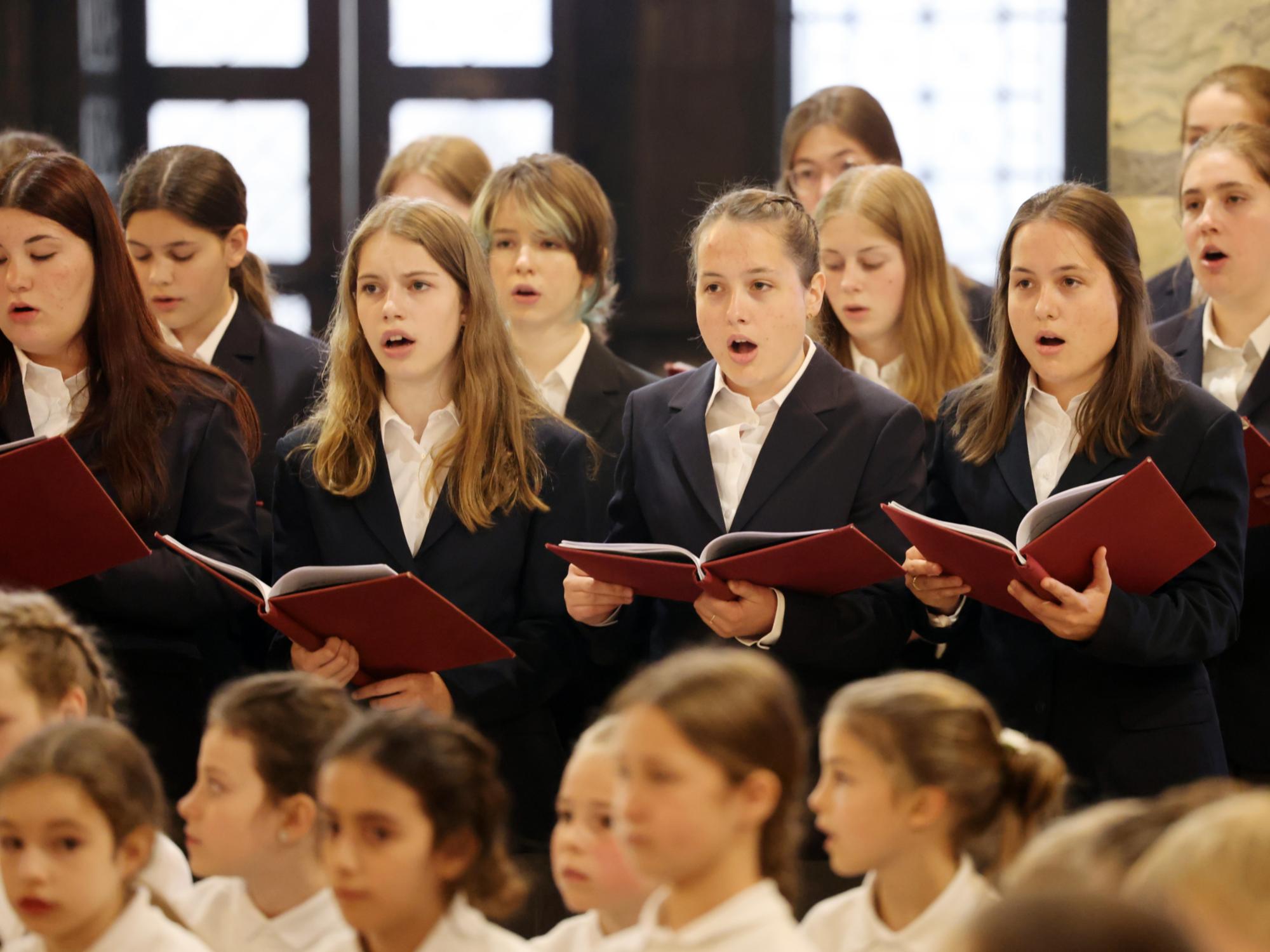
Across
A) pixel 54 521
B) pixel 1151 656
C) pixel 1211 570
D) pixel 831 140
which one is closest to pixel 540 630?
pixel 54 521

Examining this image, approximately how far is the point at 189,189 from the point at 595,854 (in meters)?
2.46

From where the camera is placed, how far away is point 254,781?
2.25 m

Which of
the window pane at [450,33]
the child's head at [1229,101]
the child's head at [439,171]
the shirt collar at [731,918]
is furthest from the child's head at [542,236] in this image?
the shirt collar at [731,918]

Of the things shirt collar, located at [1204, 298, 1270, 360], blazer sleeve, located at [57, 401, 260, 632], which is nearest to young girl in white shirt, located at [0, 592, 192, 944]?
blazer sleeve, located at [57, 401, 260, 632]

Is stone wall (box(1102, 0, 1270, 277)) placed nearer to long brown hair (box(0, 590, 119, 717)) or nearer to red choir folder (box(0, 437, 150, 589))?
red choir folder (box(0, 437, 150, 589))

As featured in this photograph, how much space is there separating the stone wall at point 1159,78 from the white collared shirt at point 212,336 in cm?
304

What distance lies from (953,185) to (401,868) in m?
4.61

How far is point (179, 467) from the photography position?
127 inches

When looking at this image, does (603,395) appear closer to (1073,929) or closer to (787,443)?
(787,443)

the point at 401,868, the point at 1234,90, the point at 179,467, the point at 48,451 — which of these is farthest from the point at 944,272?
the point at 401,868

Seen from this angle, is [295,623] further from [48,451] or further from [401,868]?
[401,868]

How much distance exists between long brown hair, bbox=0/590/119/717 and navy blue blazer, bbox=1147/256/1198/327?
8.72 ft

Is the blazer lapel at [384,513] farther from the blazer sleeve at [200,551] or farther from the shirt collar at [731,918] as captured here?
the shirt collar at [731,918]

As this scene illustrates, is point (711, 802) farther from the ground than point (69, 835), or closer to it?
farther from the ground
